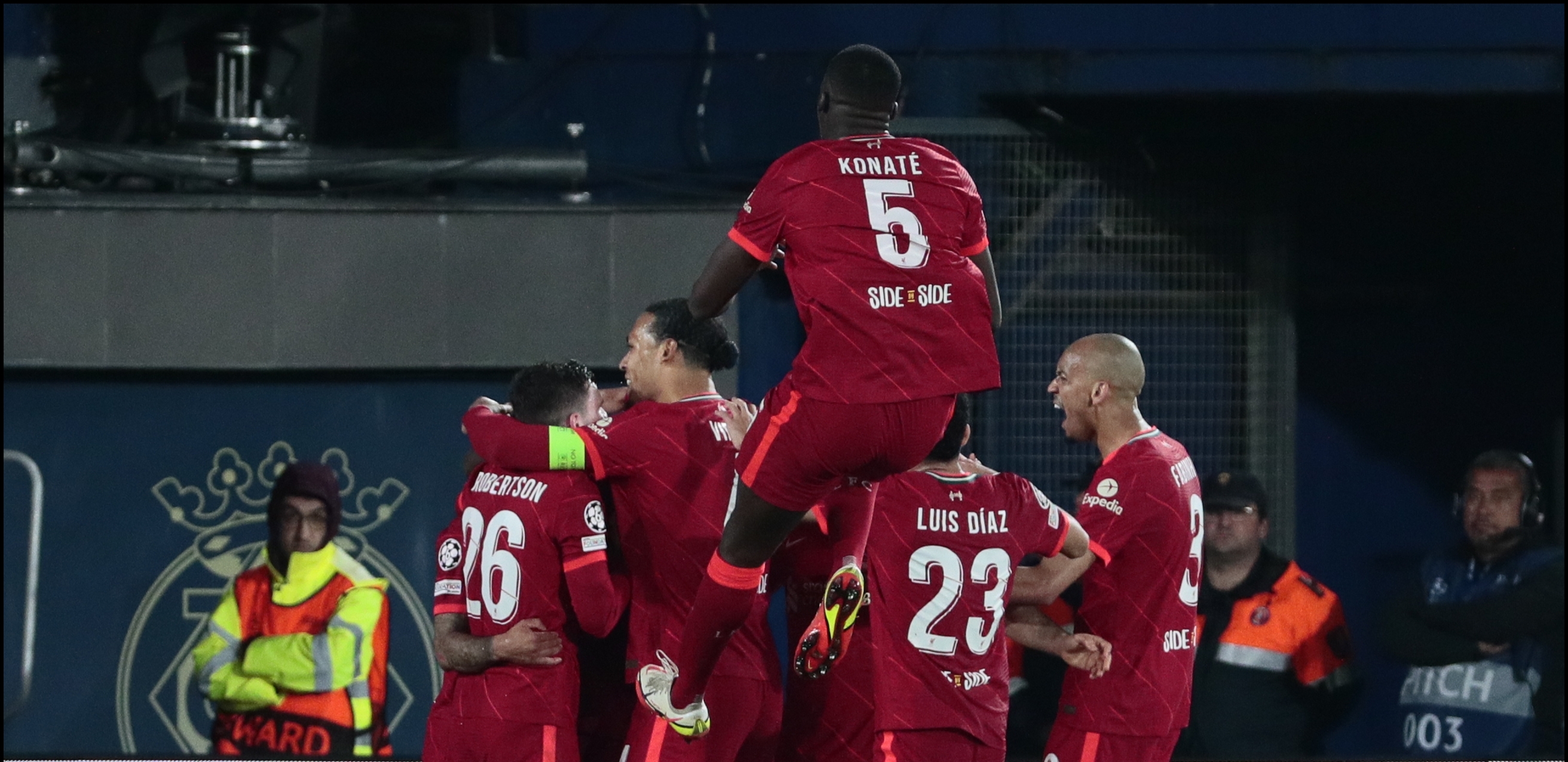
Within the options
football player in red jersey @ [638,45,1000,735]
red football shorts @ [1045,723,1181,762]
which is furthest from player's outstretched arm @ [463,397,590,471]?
red football shorts @ [1045,723,1181,762]

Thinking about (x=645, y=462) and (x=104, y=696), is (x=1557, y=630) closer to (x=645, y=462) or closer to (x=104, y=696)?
(x=645, y=462)

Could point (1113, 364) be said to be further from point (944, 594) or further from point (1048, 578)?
point (944, 594)

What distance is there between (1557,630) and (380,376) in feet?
16.7

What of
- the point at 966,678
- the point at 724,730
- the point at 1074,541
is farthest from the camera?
the point at 1074,541

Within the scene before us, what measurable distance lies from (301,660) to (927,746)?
9.30 ft

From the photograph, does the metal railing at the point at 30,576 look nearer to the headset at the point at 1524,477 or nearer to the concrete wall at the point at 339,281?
the concrete wall at the point at 339,281

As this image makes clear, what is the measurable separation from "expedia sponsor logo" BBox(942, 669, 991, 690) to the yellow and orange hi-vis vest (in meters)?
2.75

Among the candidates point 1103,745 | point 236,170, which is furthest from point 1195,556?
point 236,170

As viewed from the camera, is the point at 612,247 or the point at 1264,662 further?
the point at 612,247

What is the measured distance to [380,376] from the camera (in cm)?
845

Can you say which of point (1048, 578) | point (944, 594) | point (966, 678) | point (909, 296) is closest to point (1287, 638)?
point (1048, 578)

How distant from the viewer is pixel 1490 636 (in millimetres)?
7414

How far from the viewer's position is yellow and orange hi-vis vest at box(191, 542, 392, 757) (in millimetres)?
7012

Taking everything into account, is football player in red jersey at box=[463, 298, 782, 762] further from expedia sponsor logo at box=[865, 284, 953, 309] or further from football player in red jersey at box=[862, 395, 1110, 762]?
expedia sponsor logo at box=[865, 284, 953, 309]
